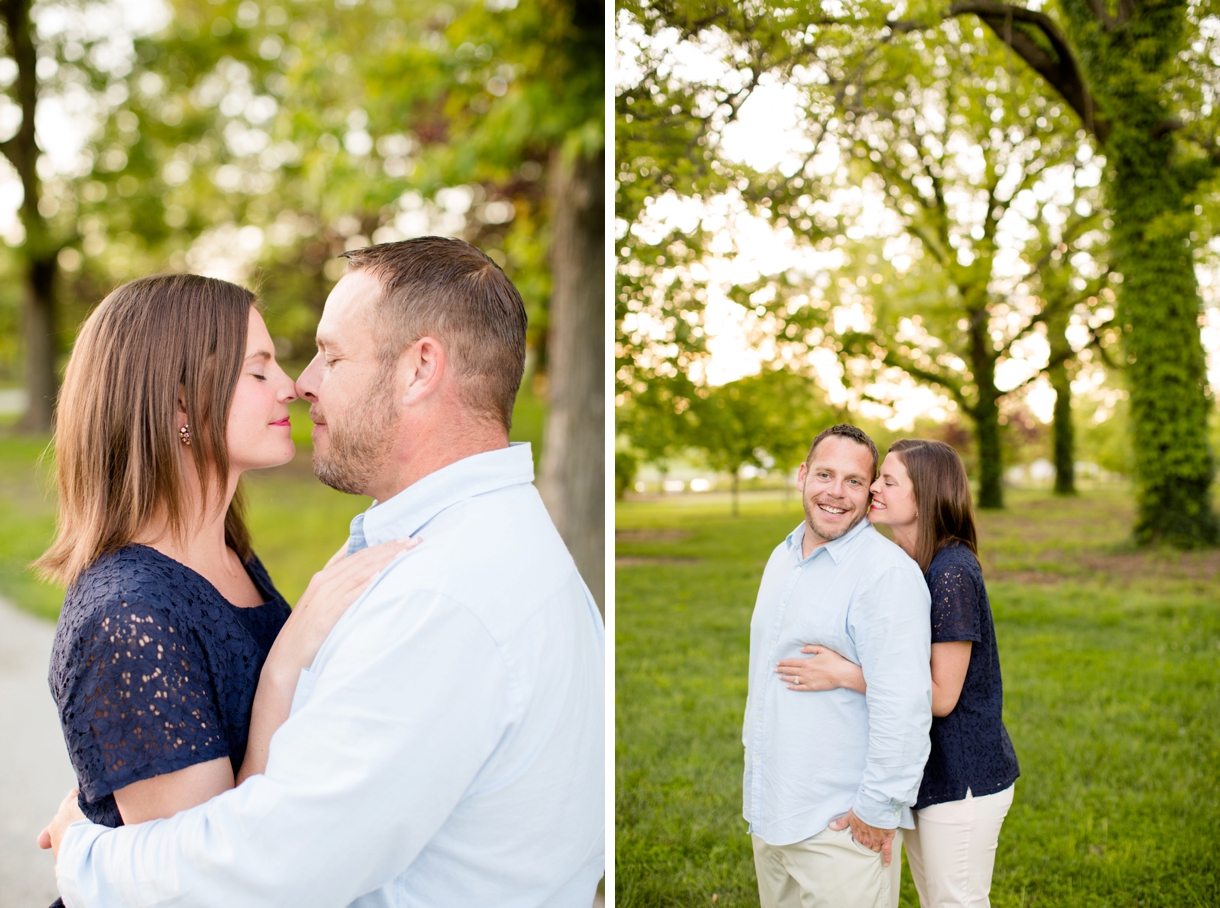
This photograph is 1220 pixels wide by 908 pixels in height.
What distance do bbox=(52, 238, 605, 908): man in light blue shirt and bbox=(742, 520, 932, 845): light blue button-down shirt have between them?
0.65m

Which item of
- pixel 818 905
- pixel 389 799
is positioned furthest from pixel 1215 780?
pixel 389 799

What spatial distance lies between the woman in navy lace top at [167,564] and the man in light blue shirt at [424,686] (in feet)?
0.30

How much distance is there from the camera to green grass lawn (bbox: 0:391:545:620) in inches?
289

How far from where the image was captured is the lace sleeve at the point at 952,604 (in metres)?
1.98

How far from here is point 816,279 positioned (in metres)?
2.75

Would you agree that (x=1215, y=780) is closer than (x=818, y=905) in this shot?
No

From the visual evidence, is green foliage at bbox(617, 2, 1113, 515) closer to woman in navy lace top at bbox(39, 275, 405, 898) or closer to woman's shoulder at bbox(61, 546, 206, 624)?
woman in navy lace top at bbox(39, 275, 405, 898)

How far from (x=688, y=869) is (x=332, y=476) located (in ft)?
6.16

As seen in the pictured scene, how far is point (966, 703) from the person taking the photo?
2.04 meters

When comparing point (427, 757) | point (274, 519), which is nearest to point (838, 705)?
point (427, 757)

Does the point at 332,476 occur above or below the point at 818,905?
above

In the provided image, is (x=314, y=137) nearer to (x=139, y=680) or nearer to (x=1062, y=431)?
(x=1062, y=431)

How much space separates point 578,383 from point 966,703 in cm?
Answer: 417

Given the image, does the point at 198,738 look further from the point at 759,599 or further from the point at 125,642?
the point at 759,599
